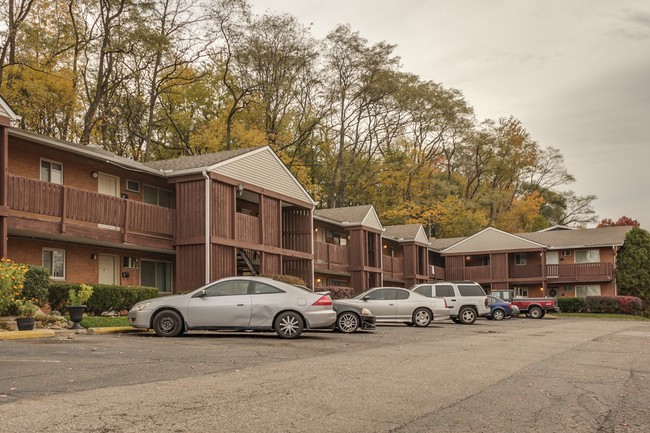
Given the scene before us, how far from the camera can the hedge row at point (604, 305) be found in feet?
160

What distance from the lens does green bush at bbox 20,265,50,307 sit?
18.1 metres

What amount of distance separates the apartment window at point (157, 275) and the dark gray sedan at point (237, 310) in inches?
400

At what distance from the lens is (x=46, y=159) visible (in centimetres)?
2367

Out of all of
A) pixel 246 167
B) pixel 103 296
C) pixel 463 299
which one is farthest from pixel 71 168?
pixel 463 299

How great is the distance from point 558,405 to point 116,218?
18.3 m

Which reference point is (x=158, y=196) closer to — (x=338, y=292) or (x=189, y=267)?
(x=189, y=267)

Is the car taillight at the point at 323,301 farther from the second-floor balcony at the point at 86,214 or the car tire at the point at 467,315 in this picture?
the car tire at the point at 467,315

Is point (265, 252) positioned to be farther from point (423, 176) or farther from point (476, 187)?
point (476, 187)

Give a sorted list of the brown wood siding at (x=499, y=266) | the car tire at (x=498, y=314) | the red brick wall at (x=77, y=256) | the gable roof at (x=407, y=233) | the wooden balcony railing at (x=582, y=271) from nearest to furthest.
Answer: the red brick wall at (x=77, y=256) < the car tire at (x=498, y=314) < the gable roof at (x=407, y=233) < the wooden balcony railing at (x=582, y=271) < the brown wood siding at (x=499, y=266)

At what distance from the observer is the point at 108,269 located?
85.4ft

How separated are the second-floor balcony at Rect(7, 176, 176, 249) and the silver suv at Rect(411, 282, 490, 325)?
11.8m

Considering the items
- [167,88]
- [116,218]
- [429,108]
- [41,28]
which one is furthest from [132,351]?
[429,108]

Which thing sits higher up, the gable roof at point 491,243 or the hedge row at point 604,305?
the gable roof at point 491,243

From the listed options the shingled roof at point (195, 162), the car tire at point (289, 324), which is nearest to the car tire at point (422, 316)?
the shingled roof at point (195, 162)
